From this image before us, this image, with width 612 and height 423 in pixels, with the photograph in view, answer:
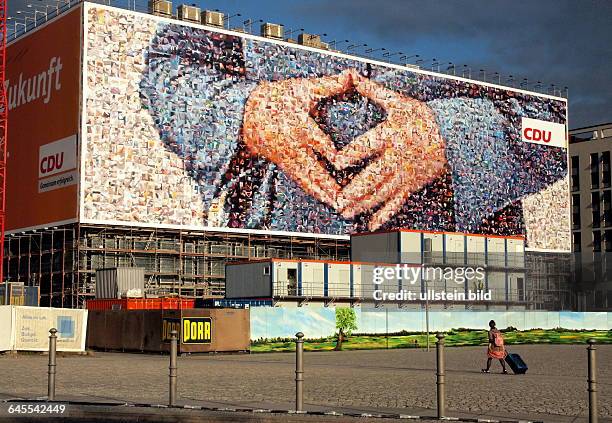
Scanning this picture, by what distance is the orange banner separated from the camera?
76625mm

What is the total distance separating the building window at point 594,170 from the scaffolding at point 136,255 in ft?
185

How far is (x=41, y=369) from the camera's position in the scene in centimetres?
3075

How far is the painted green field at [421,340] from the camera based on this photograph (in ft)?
174

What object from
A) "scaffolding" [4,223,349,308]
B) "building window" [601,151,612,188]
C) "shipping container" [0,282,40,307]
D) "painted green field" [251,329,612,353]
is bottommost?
"painted green field" [251,329,612,353]

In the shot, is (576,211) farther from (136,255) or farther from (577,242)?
(136,255)

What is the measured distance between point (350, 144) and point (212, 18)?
16.7 m

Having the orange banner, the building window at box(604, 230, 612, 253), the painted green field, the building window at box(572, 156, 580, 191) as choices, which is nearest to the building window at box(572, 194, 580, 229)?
the building window at box(572, 156, 580, 191)

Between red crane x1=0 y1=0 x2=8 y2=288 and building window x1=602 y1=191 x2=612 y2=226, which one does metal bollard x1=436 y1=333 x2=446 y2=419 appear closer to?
red crane x1=0 y1=0 x2=8 y2=288

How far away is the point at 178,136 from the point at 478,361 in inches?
1757

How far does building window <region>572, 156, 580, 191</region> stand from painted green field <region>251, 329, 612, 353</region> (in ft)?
221

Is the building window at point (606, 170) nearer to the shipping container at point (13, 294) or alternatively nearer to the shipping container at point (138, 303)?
the shipping container at point (138, 303)

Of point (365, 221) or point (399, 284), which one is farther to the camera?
point (365, 221)

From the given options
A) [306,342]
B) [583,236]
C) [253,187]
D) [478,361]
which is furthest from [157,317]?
[583,236]

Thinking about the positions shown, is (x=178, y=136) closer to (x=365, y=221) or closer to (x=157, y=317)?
(x=365, y=221)
